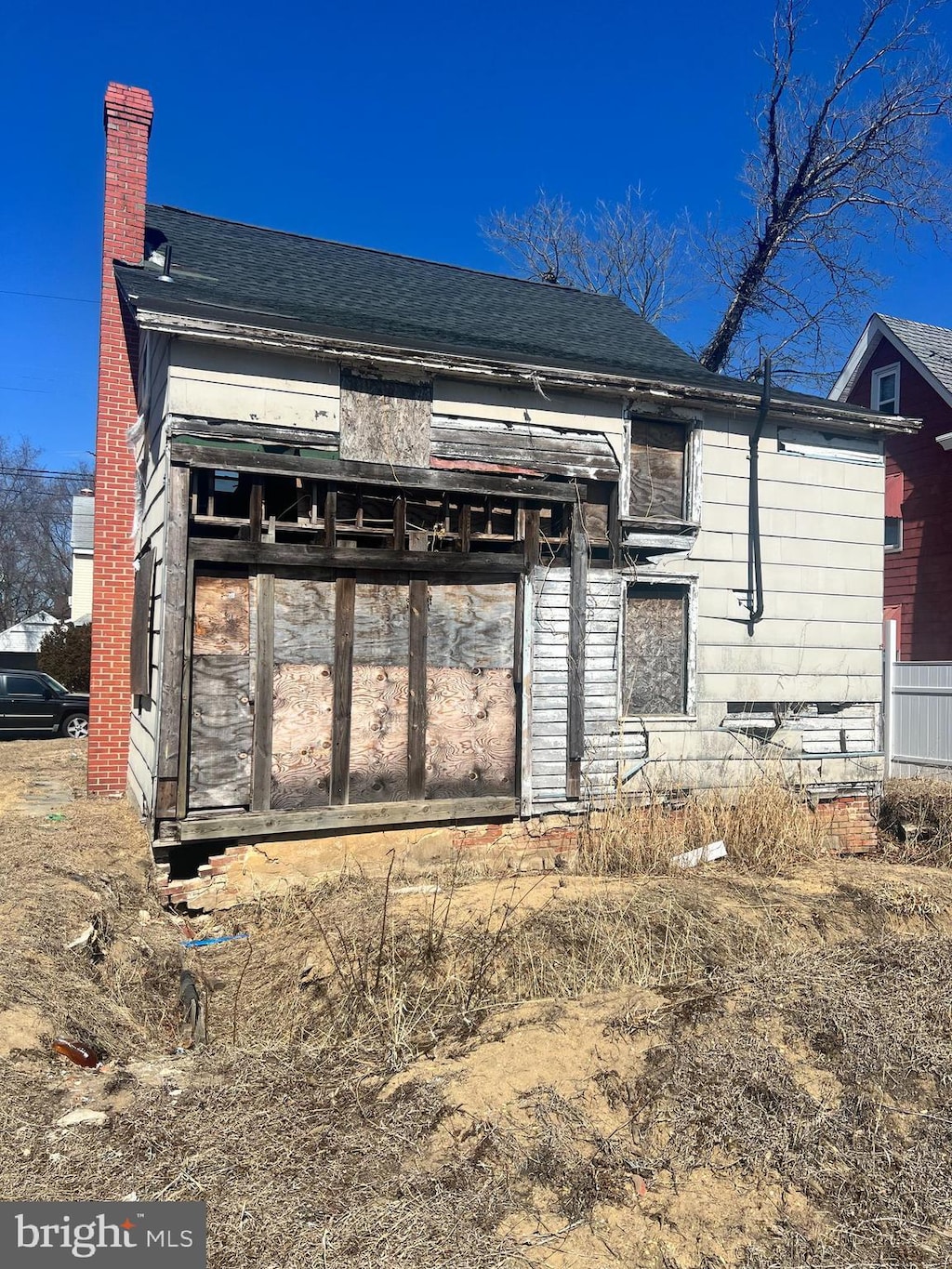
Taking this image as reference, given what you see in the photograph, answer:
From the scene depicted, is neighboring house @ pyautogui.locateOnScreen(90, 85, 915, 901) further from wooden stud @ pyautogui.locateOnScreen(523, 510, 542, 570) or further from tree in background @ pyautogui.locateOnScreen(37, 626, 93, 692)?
tree in background @ pyautogui.locateOnScreen(37, 626, 93, 692)

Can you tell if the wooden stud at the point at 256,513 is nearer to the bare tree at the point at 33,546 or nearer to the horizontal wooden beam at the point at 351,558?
the horizontal wooden beam at the point at 351,558

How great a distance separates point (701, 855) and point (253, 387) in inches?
225

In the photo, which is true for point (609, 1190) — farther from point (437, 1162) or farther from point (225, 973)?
point (225, 973)

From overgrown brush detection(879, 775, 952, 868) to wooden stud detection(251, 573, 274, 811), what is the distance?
6.75 metres

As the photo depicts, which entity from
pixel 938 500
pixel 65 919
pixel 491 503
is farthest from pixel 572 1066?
pixel 938 500

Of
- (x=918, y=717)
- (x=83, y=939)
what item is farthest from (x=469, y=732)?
(x=918, y=717)

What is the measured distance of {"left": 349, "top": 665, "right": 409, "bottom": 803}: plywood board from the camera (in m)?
7.52

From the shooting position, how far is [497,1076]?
4.12m

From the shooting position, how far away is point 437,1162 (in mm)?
3516

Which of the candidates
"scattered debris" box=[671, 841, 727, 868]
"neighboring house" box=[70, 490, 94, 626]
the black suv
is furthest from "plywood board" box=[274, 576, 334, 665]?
"neighboring house" box=[70, 490, 94, 626]

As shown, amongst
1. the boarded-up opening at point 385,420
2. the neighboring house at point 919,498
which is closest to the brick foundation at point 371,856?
the boarded-up opening at point 385,420

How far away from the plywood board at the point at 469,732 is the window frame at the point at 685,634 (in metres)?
1.27

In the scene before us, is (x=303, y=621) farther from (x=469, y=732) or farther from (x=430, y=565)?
(x=469, y=732)

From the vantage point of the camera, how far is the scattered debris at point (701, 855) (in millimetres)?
7996
